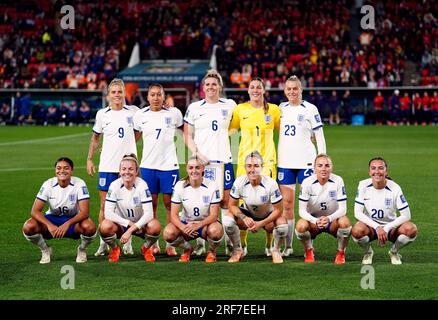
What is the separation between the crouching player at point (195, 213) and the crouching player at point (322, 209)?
3.00 ft

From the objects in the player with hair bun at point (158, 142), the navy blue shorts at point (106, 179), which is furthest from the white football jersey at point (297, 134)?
the navy blue shorts at point (106, 179)

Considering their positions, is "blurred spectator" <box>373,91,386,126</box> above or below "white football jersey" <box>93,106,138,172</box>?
above

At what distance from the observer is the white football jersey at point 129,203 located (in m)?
9.35

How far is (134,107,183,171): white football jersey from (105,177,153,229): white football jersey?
2.10 feet

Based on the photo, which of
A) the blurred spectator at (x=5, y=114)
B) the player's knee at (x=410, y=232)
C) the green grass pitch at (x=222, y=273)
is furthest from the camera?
the blurred spectator at (x=5, y=114)

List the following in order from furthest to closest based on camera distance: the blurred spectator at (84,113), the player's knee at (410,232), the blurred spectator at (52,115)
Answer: the blurred spectator at (52,115)
the blurred spectator at (84,113)
the player's knee at (410,232)

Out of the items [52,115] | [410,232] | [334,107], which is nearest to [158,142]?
[410,232]

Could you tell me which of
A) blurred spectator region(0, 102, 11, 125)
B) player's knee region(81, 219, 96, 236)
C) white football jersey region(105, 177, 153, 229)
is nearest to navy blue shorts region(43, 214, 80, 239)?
player's knee region(81, 219, 96, 236)

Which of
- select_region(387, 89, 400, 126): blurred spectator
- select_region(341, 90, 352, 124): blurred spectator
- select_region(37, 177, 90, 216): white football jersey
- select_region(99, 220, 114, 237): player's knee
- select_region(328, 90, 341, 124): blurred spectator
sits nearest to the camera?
select_region(99, 220, 114, 237): player's knee

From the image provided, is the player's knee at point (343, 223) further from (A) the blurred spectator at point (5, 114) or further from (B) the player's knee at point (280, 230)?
(A) the blurred spectator at point (5, 114)

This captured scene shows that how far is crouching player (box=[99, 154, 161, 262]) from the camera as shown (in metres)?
9.30

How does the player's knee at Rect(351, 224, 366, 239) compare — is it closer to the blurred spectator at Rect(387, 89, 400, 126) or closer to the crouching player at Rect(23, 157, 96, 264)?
the crouching player at Rect(23, 157, 96, 264)

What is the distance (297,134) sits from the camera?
1005 centimetres

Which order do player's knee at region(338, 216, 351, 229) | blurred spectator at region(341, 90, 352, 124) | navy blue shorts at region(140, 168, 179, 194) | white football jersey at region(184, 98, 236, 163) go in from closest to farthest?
1. player's knee at region(338, 216, 351, 229)
2. white football jersey at region(184, 98, 236, 163)
3. navy blue shorts at region(140, 168, 179, 194)
4. blurred spectator at region(341, 90, 352, 124)
